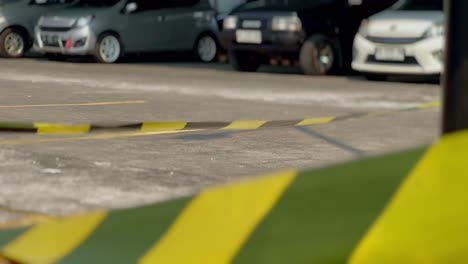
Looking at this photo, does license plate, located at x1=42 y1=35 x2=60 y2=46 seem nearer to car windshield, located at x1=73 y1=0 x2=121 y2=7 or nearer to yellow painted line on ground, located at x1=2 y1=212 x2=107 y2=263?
car windshield, located at x1=73 y1=0 x2=121 y2=7

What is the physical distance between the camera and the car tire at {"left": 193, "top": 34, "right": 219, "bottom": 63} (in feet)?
61.4

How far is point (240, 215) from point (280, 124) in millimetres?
5782

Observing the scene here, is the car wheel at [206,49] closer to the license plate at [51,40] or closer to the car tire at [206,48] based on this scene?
the car tire at [206,48]

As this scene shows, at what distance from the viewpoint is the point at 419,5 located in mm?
13922

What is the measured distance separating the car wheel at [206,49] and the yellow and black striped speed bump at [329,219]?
15.9 metres

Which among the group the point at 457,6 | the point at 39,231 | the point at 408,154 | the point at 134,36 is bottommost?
the point at 134,36

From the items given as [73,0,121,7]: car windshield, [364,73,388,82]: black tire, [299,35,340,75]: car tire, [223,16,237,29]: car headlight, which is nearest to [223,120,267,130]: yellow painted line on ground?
[364,73,388,82]: black tire

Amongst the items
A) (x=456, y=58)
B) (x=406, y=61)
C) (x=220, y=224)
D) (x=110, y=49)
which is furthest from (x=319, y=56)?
(x=456, y=58)

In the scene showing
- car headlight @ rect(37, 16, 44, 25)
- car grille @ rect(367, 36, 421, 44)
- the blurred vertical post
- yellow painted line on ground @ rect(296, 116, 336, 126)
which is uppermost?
→ the blurred vertical post

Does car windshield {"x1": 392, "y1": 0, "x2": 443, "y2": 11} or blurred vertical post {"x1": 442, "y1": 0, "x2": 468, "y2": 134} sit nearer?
blurred vertical post {"x1": 442, "y1": 0, "x2": 468, "y2": 134}

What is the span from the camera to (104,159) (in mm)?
6410

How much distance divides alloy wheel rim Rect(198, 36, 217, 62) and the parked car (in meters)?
2.91

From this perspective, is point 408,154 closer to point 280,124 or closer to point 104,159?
point 104,159

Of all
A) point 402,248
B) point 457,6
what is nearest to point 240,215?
point 402,248
